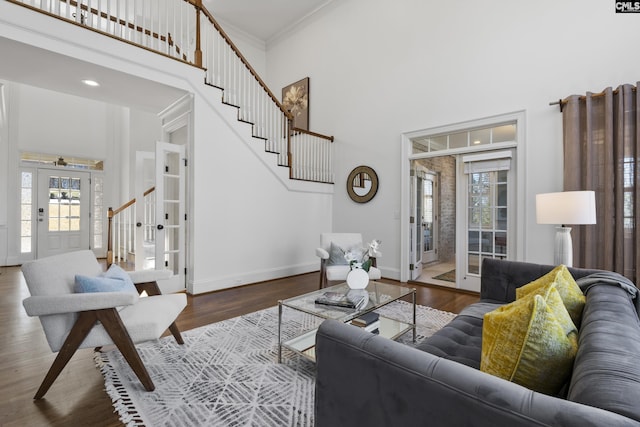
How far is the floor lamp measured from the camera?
2.67 metres

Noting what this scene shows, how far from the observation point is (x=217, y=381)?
6.56 feet

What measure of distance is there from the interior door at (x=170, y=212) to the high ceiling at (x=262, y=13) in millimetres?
3738

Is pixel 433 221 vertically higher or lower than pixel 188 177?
lower

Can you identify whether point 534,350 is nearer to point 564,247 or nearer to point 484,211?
point 564,247

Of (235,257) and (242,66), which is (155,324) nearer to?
(235,257)

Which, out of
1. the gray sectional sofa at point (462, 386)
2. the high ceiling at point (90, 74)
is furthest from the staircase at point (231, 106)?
the gray sectional sofa at point (462, 386)

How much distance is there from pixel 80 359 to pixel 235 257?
2.32m

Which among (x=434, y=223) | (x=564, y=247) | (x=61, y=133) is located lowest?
(x=564, y=247)

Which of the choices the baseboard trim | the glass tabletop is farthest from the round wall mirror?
the glass tabletop

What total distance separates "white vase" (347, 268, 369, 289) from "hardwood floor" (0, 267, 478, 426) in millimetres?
1342

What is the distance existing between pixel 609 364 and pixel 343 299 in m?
1.73

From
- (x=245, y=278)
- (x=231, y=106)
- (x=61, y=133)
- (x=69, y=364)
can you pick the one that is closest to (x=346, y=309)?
(x=69, y=364)

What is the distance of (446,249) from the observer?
7246 millimetres

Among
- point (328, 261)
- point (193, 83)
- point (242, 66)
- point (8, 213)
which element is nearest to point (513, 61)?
point (328, 261)
